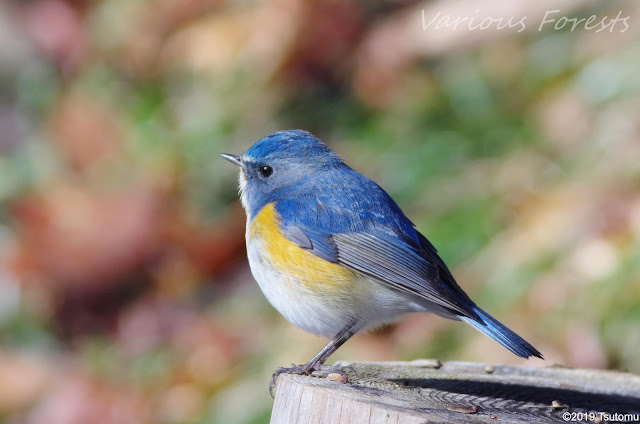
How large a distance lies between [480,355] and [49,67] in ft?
14.4

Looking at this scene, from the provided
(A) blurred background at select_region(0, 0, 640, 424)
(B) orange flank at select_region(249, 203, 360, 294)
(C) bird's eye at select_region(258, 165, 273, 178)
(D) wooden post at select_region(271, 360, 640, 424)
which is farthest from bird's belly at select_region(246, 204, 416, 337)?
(A) blurred background at select_region(0, 0, 640, 424)

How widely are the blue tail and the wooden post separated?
0.11 meters

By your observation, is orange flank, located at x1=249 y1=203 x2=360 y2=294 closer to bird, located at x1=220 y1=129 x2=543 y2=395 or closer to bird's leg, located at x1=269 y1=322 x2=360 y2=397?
bird, located at x1=220 y1=129 x2=543 y2=395

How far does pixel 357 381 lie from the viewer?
213 cm

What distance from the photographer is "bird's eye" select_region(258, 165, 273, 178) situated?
3018 mm

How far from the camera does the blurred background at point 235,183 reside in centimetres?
389

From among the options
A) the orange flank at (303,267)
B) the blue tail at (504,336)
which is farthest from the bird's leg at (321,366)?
the blue tail at (504,336)

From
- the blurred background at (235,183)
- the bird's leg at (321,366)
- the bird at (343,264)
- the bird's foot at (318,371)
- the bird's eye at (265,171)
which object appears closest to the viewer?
the bird's foot at (318,371)

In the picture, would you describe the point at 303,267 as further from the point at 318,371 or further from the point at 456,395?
the point at 456,395

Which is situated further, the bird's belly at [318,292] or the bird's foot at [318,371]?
the bird's belly at [318,292]

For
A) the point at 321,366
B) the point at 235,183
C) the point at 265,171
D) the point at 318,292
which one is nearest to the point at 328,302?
the point at 318,292

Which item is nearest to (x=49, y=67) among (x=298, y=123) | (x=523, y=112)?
(x=298, y=123)

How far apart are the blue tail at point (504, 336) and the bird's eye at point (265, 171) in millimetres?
916

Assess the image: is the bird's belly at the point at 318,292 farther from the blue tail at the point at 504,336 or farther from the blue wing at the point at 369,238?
the blue tail at the point at 504,336
